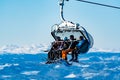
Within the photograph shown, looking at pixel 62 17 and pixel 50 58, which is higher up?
pixel 62 17

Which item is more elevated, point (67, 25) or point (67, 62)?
point (67, 25)

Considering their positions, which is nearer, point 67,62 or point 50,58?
point 67,62

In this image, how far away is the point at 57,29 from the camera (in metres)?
32.5

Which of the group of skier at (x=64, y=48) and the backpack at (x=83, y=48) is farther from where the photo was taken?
the backpack at (x=83, y=48)

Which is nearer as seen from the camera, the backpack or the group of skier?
the group of skier

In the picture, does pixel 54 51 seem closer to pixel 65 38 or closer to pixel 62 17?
pixel 65 38

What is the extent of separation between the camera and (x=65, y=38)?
33344 millimetres

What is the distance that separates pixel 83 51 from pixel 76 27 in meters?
3.60

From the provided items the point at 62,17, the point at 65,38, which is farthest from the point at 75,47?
the point at 62,17

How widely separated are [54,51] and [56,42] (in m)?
0.78

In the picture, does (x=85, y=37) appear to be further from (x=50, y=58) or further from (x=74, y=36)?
(x=50, y=58)

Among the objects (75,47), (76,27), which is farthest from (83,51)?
(76,27)

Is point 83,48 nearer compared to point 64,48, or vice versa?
point 64,48

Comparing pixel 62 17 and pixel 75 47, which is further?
pixel 75 47
